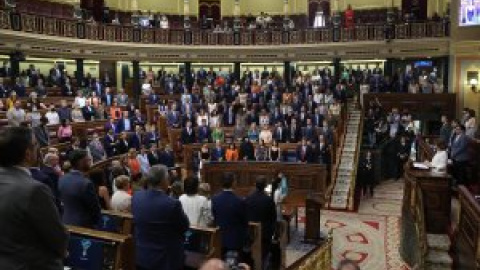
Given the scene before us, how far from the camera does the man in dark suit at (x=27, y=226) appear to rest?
2189 mm

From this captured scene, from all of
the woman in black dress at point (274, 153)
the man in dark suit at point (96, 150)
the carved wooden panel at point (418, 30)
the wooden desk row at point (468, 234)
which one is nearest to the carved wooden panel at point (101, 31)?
the man in dark suit at point (96, 150)

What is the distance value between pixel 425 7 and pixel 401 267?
18.4 metres

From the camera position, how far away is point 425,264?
21.2 ft

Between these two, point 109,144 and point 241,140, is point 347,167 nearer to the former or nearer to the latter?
point 241,140

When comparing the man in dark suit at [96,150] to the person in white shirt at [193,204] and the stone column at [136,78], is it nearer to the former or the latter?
the person in white shirt at [193,204]

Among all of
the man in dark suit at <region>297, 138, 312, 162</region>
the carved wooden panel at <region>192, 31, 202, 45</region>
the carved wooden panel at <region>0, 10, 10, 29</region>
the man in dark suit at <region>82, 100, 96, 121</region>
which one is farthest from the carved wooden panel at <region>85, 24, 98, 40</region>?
the man in dark suit at <region>297, 138, 312, 162</region>

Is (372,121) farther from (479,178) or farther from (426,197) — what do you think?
(426,197)

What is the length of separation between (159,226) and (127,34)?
1894 cm

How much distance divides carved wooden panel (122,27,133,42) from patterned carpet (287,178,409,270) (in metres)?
13.3

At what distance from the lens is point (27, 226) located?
220 cm

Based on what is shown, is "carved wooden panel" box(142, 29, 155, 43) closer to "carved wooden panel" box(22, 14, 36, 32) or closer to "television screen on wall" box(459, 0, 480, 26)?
"carved wooden panel" box(22, 14, 36, 32)

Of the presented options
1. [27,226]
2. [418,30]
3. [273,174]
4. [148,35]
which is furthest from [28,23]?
[27,226]

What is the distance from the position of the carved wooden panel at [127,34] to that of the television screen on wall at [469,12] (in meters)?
13.6

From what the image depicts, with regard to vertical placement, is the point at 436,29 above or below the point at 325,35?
below
